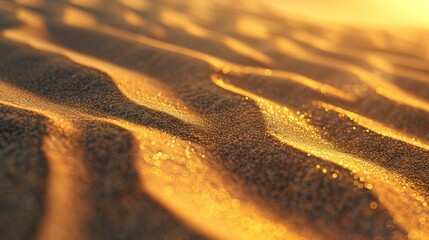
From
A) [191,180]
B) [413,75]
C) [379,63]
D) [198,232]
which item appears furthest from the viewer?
[379,63]

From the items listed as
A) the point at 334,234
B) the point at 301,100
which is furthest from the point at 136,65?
the point at 334,234

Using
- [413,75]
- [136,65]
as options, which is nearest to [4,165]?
[136,65]

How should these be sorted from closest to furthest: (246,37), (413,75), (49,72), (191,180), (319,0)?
(191,180)
(49,72)
(413,75)
(246,37)
(319,0)

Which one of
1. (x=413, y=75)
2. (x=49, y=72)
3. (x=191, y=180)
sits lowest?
(x=49, y=72)

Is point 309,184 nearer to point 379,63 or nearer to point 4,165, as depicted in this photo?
point 4,165

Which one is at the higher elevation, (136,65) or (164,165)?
(164,165)

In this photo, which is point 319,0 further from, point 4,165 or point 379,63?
point 4,165

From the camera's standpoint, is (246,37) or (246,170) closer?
(246,170)
